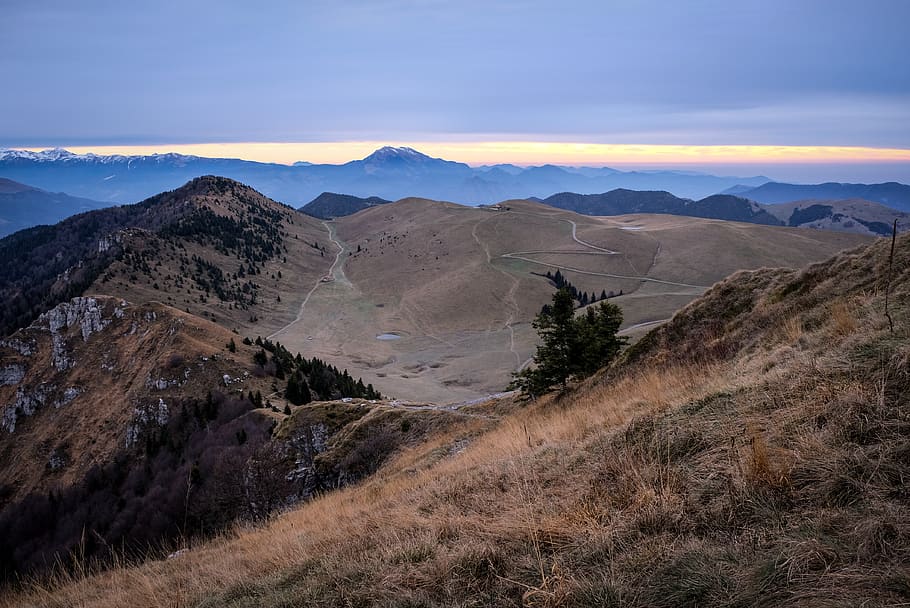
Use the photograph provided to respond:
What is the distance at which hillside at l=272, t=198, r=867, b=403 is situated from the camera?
88.0 meters

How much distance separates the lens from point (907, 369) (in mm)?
4508

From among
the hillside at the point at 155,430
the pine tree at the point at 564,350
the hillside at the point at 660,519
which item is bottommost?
the hillside at the point at 155,430

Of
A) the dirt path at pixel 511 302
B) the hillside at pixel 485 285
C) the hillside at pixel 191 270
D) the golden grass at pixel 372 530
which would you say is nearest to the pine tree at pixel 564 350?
the golden grass at pixel 372 530

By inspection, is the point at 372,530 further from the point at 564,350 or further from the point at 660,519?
the point at 564,350

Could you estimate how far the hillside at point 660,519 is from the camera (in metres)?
3.05

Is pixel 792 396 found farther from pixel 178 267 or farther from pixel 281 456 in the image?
pixel 178 267

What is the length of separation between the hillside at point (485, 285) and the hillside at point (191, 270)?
11948 mm

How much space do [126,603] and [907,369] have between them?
873cm

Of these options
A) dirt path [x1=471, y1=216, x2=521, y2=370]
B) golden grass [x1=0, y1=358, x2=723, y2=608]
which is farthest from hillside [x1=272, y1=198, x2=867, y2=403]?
golden grass [x1=0, y1=358, x2=723, y2=608]

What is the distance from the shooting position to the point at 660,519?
A: 3.85m

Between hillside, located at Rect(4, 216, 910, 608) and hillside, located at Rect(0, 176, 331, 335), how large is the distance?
357 feet

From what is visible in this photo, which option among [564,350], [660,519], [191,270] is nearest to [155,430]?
[564,350]

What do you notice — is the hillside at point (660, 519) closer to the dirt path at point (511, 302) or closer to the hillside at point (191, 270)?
the dirt path at point (511, 302)

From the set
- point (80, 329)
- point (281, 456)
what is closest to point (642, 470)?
point (281, 456)
